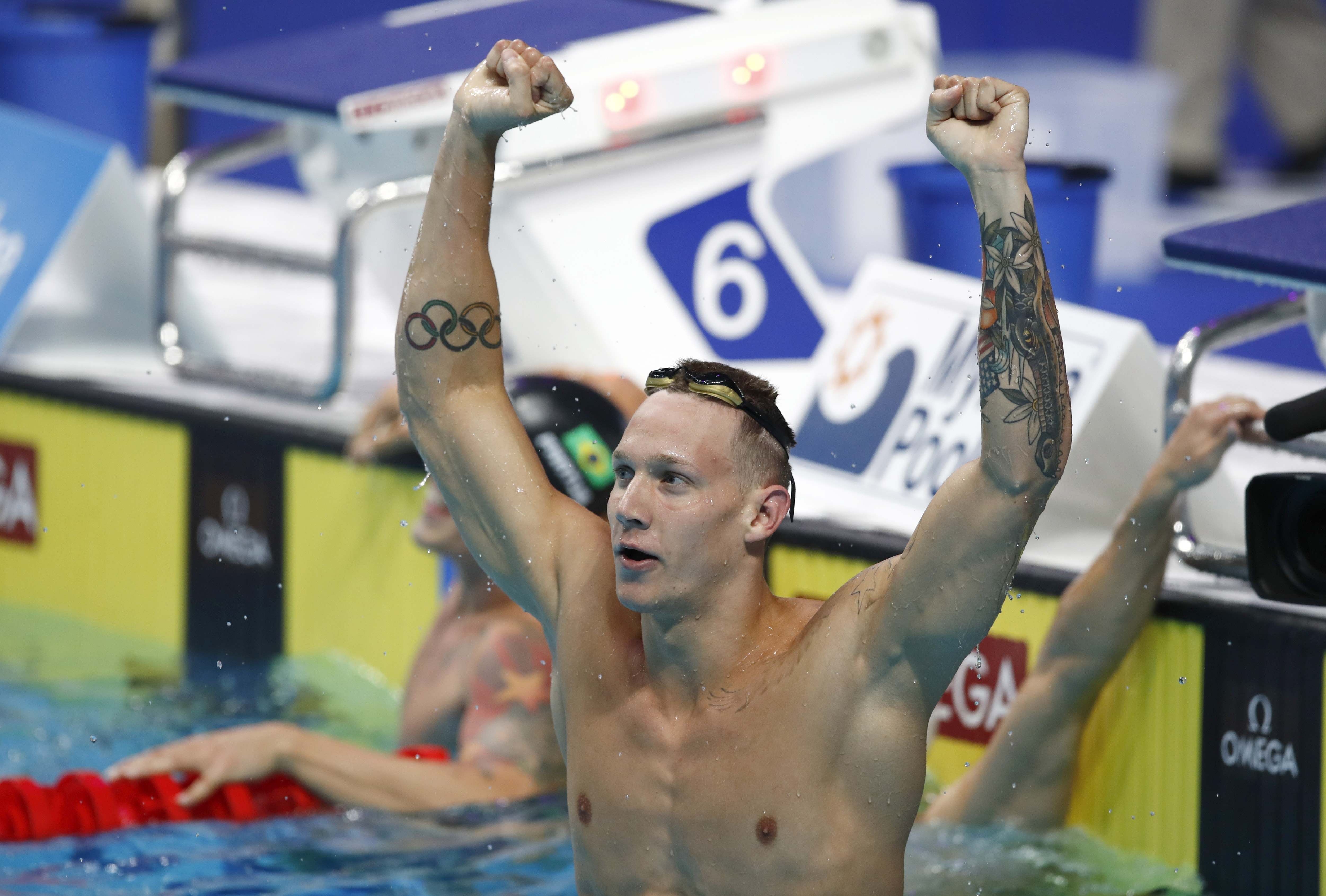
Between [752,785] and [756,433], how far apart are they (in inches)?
15.3

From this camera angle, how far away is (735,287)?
178 inches

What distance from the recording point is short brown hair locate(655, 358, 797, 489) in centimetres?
208

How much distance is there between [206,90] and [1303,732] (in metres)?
2.84

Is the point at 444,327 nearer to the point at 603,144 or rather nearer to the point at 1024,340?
the point at 1024,340

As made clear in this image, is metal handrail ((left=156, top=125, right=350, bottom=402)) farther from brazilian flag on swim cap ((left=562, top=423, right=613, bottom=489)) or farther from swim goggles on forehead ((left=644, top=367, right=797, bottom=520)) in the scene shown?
swim goggles on forehead ((left=644, top=367, right=797, bottom=520))

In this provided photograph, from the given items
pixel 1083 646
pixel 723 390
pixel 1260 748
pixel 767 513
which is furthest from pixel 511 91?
pixel 1260 748

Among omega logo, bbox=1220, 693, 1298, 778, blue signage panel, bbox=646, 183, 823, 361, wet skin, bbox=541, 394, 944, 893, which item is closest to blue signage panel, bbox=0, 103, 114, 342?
blue signage panel, bbox=646, 183, 823, 361

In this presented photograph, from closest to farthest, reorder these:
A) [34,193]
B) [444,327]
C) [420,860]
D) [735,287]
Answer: [444,327] → [420,860] → [735,287] → [34,193]

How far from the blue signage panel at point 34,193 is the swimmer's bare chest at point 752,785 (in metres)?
3.04

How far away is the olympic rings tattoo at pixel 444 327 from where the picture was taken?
2.23 metres

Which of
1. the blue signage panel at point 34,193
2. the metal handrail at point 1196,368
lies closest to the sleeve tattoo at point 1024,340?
the metal handrail at point 1196,368

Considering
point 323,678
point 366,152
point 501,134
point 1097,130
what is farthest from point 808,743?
point 1097,130

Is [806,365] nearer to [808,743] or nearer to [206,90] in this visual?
[206,90]

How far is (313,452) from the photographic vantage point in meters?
4.23
